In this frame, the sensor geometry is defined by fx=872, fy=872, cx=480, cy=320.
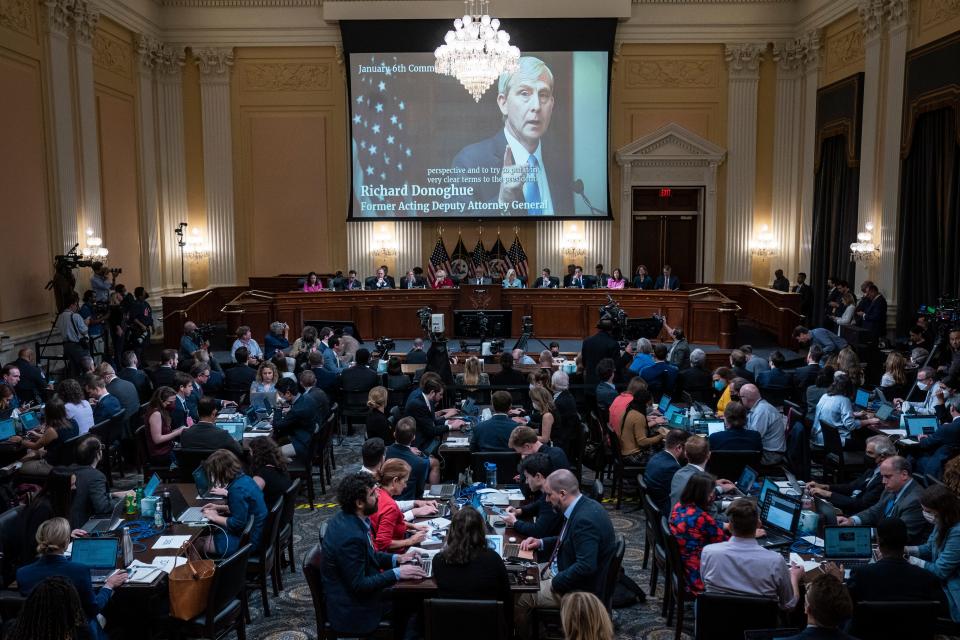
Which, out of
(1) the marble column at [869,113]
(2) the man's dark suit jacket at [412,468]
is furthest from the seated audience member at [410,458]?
(1) the marble column at [869,113]

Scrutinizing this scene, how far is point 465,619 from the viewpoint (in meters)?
4.24

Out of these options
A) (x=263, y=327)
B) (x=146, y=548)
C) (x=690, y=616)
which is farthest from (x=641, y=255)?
(x=146, y=548)

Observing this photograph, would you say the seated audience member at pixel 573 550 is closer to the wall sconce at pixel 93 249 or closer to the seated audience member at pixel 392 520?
the seated audience member at pixel 392 520

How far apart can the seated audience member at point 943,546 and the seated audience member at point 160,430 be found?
604 centimetres

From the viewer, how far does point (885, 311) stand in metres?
13.9

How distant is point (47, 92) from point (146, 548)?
1196cm

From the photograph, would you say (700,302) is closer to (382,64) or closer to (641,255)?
(641,255)

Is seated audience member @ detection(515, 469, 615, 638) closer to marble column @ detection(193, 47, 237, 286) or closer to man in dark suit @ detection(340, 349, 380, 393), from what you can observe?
man in dark suit @ detection(340, 349, 380, 393)

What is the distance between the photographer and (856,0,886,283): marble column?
15.4 meters

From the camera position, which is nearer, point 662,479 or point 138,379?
point 662,479

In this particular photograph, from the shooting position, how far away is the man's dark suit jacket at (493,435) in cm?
753

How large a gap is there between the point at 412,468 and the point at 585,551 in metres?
2.13

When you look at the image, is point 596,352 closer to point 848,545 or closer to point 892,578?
point 848,545

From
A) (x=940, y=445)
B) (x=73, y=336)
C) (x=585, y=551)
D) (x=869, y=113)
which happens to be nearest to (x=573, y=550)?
(x=585, y=551)
